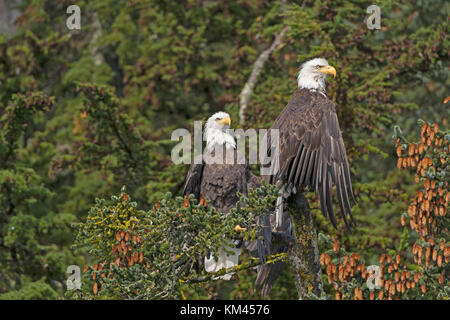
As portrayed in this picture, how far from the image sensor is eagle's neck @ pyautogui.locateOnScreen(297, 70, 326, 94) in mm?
6812

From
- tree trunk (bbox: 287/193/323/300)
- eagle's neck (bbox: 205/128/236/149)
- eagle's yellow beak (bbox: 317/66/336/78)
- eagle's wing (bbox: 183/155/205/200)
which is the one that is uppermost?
eagle's yellow beak (bbox: 317/66/336/78)

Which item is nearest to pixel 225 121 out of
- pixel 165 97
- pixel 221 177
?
pixel 221 177

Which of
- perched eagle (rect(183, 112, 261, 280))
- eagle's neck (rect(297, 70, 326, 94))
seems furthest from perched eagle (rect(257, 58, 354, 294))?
perched eagle (rect(183, 112, 261, 280))

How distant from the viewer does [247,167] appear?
7.52 metres

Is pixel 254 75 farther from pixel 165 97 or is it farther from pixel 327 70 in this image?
pixel 327 70

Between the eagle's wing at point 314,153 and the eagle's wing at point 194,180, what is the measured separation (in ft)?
4.94

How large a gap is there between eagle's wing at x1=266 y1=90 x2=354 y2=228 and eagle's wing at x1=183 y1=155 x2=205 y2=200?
151cm

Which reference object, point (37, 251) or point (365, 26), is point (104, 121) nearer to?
point (37, 251)

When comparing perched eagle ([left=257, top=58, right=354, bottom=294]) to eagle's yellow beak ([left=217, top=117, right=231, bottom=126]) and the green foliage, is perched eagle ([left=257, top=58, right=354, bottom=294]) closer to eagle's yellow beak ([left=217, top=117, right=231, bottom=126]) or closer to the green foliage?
the green foliage

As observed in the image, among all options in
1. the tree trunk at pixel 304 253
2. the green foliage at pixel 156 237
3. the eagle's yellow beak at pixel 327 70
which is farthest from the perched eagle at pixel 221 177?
the green foliage at pixel 156 237

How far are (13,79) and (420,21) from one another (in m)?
6.73

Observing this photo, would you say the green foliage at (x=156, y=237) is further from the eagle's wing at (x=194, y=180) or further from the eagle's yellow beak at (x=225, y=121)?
the eagle's yellow beak at (x=225, y=121)

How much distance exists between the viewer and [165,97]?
1170 centimetres

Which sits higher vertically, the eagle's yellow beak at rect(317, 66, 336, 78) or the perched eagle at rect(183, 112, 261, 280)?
the eagle's yellow beak at rect(317, 66, 336, 78)
